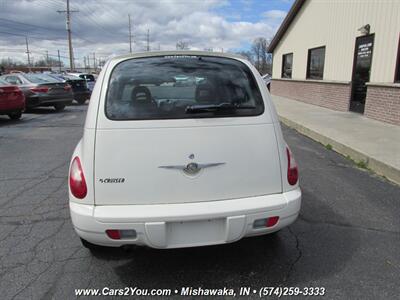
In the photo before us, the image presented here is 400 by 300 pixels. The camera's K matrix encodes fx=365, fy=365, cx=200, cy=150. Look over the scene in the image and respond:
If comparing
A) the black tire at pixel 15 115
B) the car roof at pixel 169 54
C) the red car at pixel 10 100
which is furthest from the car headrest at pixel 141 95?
the black tire at pixel 15 115

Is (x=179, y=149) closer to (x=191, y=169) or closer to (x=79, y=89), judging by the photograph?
(x=191, y=169)

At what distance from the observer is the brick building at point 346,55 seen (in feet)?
32.6

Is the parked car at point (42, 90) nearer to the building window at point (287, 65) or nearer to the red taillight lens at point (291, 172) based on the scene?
the building window at point (287, 65)

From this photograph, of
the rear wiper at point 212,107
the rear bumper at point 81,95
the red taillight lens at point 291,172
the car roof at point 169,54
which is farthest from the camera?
the rear bumper at point 81,95

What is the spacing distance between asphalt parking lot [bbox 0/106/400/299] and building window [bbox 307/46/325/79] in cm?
1131

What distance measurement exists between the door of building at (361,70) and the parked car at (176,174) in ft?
32.4

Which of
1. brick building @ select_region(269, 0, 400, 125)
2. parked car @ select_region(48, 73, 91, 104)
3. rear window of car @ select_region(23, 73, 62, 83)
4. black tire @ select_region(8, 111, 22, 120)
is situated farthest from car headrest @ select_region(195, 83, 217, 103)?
parked car @ select_region(48, 73, 91, 104)

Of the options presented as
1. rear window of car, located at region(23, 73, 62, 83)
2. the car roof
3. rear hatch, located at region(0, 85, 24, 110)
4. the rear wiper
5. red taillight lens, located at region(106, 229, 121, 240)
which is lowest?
red taillight lens, located at region(106, 229, 121, 240)

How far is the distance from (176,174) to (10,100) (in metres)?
10.5

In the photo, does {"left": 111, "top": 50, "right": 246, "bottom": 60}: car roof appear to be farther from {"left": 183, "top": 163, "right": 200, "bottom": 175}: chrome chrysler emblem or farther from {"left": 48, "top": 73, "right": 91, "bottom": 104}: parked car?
{"left": 48, "top": 73, "right": 91, "bottom": 104}: parked car

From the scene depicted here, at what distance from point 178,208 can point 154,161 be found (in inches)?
14.6

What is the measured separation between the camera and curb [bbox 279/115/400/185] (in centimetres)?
551

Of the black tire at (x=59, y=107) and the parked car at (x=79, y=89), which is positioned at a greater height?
the parked car at (x=79, y=89)

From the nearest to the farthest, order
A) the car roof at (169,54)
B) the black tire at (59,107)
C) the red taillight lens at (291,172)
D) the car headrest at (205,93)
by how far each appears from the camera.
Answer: the red taillight lens at (291,172) < the car headrest at (205,93) < the car roof at (169,54) < the black tire at (59,107)
